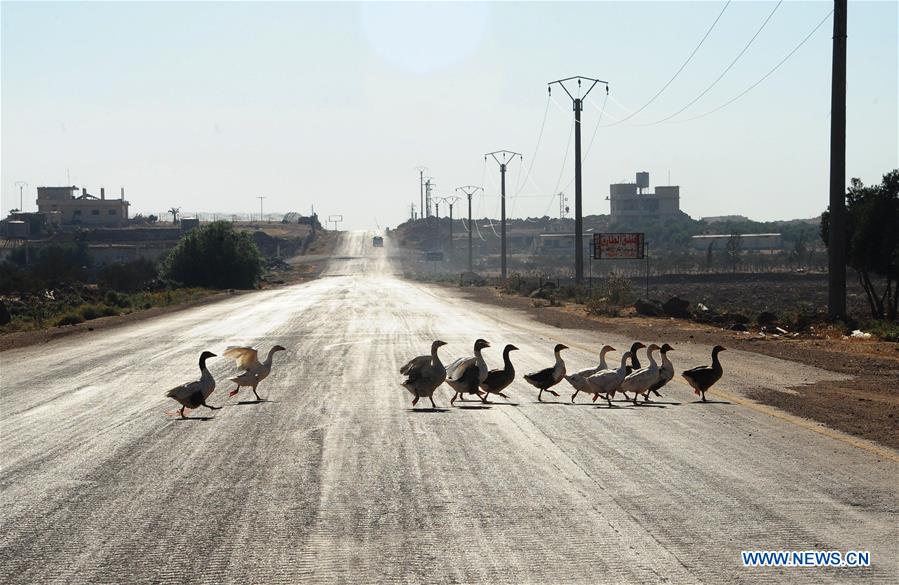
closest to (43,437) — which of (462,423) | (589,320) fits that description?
(462,423)

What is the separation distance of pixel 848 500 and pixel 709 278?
3525 inches

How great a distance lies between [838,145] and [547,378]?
16351mm

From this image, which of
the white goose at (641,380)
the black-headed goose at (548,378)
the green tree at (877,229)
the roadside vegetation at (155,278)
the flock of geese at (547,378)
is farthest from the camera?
the roadside vegetation at (155,278)

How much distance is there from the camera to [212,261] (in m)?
82.2

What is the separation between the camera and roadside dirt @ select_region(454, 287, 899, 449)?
13.9 metres

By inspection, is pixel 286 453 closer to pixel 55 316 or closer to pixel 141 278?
pixel 55 316

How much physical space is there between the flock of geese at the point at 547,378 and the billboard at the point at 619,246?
37.3 m

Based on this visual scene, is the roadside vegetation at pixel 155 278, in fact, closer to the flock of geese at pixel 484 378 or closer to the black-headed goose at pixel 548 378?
the flock of geese at pixel 484 378

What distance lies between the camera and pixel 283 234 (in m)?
192

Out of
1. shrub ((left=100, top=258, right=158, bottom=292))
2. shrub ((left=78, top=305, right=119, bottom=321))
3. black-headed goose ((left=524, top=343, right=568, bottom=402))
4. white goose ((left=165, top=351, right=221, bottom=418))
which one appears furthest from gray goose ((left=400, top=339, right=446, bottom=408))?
shrub ((left=100, top=258, right=158, bottom=292))

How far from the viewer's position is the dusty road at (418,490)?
7199 millimetres

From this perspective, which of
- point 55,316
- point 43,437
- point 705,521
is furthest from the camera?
point 55,316

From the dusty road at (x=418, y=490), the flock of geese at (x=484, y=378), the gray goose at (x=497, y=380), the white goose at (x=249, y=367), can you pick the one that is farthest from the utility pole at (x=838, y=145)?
the white goose at (x=249, y=367)

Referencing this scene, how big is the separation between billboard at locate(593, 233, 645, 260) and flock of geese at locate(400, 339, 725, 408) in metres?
37.3
